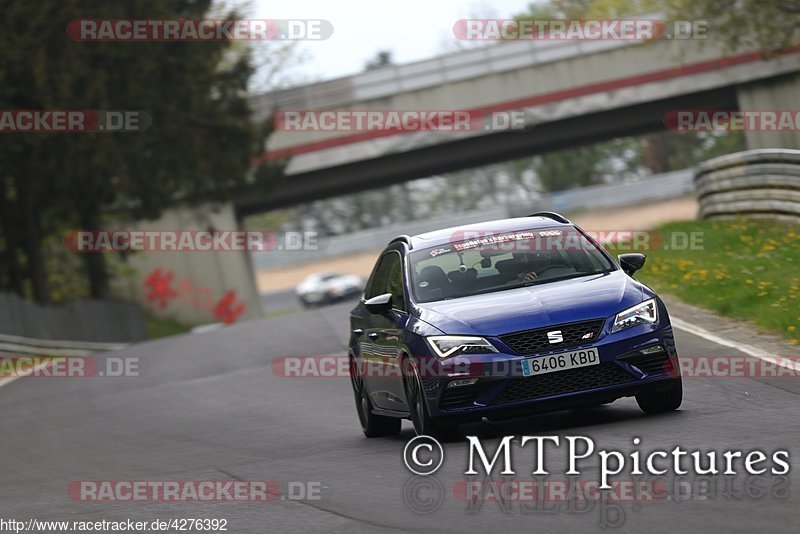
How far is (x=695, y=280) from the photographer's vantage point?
1998cm

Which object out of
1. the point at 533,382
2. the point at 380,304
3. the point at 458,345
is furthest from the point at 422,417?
the point at 380,304

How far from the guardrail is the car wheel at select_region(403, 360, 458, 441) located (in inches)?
507

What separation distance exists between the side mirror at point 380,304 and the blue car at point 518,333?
0.03 ft


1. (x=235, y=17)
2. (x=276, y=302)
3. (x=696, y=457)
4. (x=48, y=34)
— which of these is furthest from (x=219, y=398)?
(x=276, y=302)

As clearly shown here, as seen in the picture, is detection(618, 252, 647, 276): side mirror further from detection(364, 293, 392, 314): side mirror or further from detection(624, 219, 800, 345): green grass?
detection(624, 219, 800, 345): green grass

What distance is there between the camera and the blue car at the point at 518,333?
1014 cm

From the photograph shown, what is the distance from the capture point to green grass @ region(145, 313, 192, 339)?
53344 mm

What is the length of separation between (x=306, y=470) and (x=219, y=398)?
7.60 metres

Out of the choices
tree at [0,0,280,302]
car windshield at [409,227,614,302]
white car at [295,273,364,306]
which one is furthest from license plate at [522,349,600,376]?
white car at [295,273,364,306]

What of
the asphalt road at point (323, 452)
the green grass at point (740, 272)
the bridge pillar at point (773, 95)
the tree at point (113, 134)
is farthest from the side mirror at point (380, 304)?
the bridge pillar at point (773, 95)

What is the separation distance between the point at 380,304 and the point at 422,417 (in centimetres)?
122

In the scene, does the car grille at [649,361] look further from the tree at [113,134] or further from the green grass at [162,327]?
the green grass at [162,327]

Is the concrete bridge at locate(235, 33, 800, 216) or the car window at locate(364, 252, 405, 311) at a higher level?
the concrete bridge at locate(235, 33, 800, 216)

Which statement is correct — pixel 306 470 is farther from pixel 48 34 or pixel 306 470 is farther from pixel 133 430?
pixel 48 34
